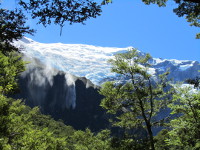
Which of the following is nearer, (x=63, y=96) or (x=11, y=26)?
(x=11, y=26)

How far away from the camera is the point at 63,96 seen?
584 ft

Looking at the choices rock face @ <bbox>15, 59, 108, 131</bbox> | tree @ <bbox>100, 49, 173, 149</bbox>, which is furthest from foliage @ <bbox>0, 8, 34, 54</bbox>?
rock face @ <bbox>15, 59, 108, 131</bbox>

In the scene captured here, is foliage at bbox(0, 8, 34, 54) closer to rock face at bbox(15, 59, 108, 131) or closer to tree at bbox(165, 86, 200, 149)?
tree at bbox(165, 86, 200, 149)

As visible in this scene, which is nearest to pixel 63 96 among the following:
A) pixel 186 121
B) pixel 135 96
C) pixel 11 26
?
pixel 135 96

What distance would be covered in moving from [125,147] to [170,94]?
585 cm

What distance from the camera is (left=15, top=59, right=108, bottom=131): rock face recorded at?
167750mm

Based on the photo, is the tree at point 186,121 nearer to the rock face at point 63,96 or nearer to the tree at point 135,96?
the tree at point 135,96

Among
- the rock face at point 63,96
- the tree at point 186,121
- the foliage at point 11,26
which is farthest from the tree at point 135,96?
the rock face at point 63,96

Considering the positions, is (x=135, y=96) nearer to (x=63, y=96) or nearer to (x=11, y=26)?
(x=11, y=26)

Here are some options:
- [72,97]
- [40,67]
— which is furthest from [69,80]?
[40,67]

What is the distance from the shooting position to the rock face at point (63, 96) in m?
168

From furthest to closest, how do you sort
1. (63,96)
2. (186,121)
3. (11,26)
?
(63,96), (186,121), (11,26)

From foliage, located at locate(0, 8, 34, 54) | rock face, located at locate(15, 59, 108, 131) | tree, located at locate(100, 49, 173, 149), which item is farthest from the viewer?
rock face, located at locate(15, 59, 108, 131)

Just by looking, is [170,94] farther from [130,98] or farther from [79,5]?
[79,5]
